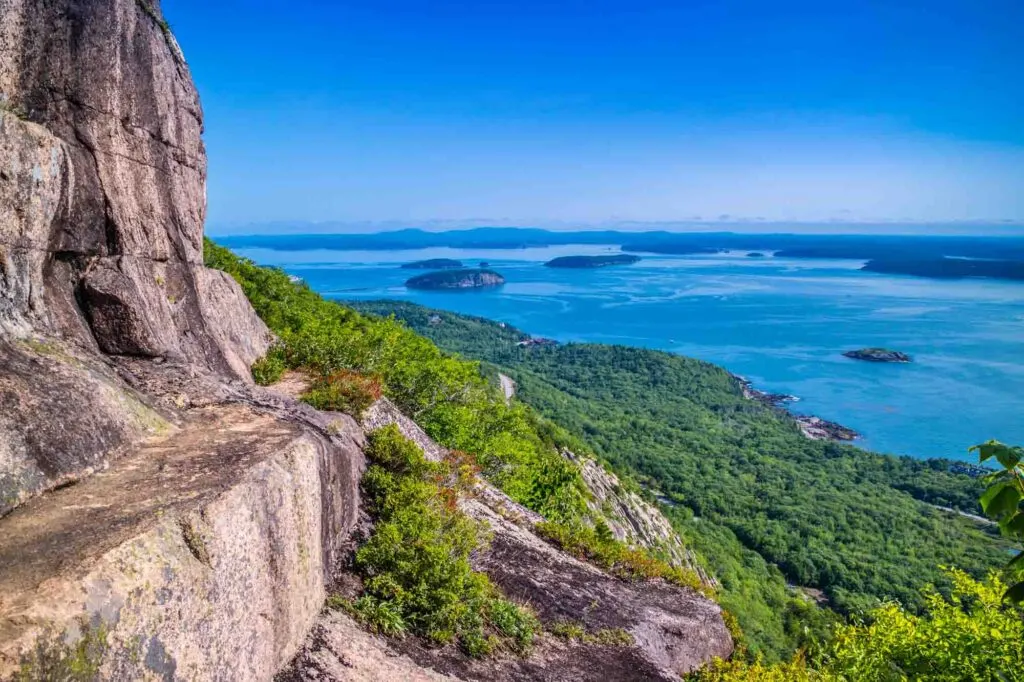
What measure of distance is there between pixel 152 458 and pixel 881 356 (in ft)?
398

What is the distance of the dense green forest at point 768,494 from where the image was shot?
44.2 metres

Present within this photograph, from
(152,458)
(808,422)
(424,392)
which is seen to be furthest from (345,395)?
(808,422)

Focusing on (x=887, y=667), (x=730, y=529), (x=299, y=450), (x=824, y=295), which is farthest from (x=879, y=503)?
(x=824, y=295)

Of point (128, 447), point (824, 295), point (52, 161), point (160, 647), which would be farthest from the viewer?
point (824, 295)

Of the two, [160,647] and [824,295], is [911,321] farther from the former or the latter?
[160,647]

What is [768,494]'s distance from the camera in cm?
5847

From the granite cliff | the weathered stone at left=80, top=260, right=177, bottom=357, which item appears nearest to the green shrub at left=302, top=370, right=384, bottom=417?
the granite cliff

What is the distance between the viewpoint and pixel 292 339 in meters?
15.8

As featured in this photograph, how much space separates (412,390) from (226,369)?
5.61m

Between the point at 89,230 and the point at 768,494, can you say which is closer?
the point at 89,230

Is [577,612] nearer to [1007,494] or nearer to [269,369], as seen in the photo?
[1007,494]

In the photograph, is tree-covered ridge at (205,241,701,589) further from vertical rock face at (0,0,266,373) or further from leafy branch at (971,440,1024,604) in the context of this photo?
leafy branch at (971,440,1024,604)

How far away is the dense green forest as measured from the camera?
4416 centimetres

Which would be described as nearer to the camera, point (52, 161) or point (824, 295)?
point (52, 161)
